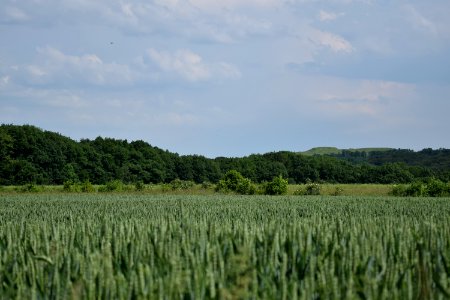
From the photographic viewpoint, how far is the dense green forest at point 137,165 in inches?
2500

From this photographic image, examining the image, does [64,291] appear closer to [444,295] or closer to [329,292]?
[329,292]

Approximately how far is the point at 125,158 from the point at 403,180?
1448 inches

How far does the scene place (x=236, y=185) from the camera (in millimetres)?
43625

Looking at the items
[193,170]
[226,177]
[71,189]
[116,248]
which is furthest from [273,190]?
[193,170]

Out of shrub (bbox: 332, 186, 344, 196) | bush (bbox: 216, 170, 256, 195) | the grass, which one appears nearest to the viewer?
shrub (bbox: 332, 186, 344, 196)

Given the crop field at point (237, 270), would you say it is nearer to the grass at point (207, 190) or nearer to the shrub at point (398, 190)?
the shrub at point (398, 190)

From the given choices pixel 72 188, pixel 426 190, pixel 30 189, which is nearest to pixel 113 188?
pixel 72 188

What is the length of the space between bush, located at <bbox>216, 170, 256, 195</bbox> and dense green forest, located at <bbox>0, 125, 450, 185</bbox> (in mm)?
26268

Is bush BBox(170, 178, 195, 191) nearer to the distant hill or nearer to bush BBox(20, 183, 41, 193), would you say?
bush BBox(20, 183, 41, 193)

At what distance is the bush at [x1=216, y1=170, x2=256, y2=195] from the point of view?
1707 inches

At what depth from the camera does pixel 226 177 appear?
4491 cm

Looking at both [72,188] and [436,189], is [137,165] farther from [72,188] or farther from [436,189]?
[436,189]

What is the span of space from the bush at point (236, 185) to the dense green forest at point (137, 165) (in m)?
26.3

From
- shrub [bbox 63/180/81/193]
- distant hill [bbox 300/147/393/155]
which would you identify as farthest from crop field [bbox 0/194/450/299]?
distant hill [bbox 300/147/393/155]
